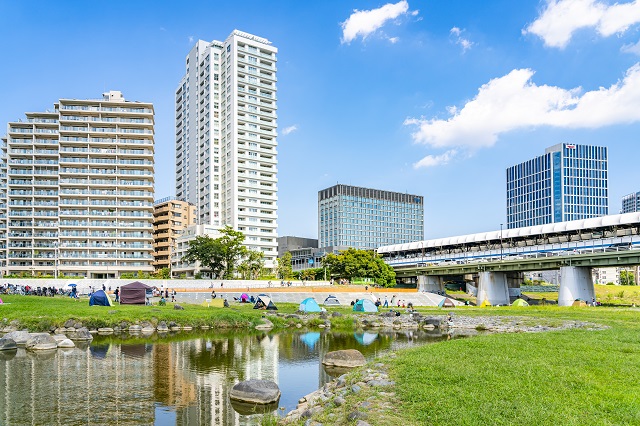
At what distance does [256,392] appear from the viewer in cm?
1802

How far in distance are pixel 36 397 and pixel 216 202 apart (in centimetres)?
12913

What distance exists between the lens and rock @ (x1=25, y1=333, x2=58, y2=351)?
1146 inches

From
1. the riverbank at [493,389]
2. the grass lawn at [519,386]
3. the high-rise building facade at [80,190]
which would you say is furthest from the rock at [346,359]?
the high-rise building facade at [80,190]

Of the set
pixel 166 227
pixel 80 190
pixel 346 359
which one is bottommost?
pixel 346 359

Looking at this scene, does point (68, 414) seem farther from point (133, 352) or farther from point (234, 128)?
point (234, 128)

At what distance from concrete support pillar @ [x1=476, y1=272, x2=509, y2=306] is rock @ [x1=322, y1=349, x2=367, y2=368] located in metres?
68.5

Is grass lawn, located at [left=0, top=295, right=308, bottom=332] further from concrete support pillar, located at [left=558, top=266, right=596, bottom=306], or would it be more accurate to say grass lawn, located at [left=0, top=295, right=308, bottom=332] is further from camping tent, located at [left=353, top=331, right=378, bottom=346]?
concrete support pillar, located at [left=558, top=266, right=596, bottom=306]

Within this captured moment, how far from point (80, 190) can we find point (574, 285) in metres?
111

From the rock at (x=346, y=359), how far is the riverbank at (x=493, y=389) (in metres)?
4.46

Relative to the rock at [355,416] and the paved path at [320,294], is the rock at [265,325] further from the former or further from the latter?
the rock at [355,416]

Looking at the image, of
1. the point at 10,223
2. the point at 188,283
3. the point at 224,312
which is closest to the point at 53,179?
the point at 10,223

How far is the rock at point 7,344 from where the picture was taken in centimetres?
2819

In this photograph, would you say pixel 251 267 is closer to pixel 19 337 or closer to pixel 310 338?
pixel 310 338

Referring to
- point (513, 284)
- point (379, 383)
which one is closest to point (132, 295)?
point (379, 383)
